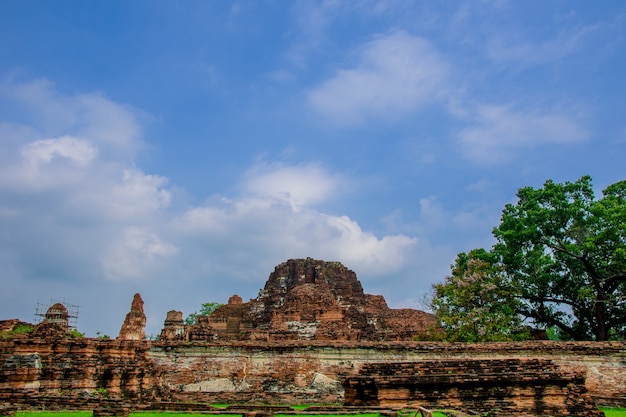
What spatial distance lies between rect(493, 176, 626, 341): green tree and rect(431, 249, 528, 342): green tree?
5.76 ft

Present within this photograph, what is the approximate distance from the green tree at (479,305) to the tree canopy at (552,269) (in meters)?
0.05

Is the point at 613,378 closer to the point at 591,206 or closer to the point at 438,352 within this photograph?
the point at 438,352

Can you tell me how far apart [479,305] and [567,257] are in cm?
622

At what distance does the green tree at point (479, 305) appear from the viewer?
2375cm

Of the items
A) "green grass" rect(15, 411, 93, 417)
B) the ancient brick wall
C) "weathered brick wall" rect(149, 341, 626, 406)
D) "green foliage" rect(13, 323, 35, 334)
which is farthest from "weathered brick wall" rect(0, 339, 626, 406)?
"green foliage" rect(13, 323, 35, 334)

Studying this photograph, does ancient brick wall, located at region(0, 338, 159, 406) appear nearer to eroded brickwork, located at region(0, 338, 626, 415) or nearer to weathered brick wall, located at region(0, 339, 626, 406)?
eroded brickwork, located at region(0, 338, 626, 415)

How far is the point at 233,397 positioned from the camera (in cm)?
1670

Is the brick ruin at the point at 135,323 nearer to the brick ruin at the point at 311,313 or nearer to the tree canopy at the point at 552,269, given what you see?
the brick ruin at the point at 311,313

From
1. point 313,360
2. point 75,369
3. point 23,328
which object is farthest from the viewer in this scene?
point 23,328

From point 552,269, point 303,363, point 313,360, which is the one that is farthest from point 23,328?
point 552,269

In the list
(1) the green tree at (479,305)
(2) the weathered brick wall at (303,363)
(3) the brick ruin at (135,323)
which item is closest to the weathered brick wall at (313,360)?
(2) the weathered brick wall at (303,363)

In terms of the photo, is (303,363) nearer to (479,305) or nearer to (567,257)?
(479,305)

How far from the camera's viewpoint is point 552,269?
27.6 metres

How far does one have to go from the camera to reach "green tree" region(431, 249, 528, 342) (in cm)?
2375
